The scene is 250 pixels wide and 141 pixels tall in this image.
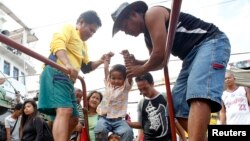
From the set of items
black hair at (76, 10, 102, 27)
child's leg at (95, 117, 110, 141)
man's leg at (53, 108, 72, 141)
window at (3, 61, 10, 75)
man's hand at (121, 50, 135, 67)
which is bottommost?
child's leg at (95, 117, 110, 141)

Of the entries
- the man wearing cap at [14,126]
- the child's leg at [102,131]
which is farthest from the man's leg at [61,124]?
the man wearing cap at [14,126]

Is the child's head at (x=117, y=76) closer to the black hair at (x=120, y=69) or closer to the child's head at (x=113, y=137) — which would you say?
the black hair at (x=120, y=69)

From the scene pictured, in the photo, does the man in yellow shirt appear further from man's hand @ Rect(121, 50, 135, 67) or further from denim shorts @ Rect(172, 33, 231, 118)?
denim shorts @ Rect(172, 33, 231, 118)

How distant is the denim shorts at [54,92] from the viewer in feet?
8.88

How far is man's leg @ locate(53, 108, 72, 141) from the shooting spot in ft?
8.29

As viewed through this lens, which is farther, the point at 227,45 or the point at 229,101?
the point at 229,101

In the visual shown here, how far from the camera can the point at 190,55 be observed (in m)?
Result: 2.14

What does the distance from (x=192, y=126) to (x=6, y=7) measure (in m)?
30.6

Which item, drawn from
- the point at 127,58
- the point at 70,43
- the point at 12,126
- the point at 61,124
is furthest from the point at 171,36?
the point at 12,126

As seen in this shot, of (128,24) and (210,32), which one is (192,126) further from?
(128,24)

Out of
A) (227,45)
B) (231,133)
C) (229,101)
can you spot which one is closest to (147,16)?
(227,45)

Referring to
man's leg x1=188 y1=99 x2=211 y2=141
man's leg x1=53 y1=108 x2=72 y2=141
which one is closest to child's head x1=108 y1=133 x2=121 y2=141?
man's leg x1=53 y1=108 x2=72 y2=141

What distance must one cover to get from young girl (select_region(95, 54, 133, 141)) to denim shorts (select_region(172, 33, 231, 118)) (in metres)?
1.44

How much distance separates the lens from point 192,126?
1853 millimetres
